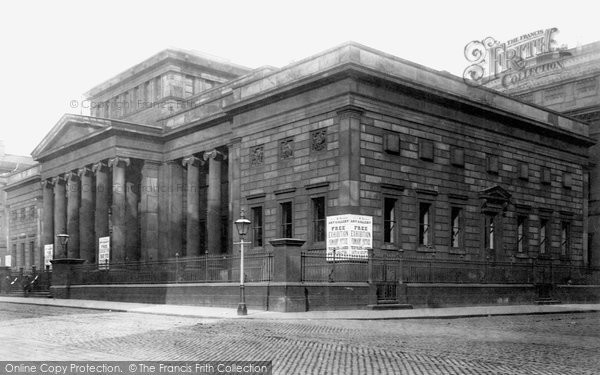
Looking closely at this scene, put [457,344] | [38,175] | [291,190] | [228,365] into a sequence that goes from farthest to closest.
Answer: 1. [38,175]
2. [291,190]
3. [457,344]
4. [228,365]

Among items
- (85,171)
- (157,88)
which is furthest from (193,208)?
(157,88)

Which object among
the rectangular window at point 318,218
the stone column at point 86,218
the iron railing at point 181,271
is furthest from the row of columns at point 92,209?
the rectangular window at point 318,218

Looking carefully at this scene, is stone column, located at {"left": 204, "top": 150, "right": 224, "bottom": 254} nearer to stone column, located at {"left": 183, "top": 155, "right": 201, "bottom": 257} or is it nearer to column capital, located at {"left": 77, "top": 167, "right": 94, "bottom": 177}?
stone column, located at {"left": 183, "top": 155, "right": 201, "bottom": 257}

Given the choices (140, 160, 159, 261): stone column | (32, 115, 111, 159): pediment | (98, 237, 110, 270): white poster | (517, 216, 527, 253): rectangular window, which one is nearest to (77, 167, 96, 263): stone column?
(98, 237, 110, 270): white poster

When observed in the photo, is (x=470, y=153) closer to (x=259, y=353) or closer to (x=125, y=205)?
(x=125, y=205)

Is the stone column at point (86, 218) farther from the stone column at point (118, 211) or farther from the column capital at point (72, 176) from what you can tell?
the stone column at point (118, 211)

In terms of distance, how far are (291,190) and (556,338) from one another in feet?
57.2

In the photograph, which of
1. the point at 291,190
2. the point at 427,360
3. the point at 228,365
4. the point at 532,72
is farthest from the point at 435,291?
the point at 532,72

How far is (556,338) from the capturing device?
15.7 metres

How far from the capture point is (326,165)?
98.7 feet

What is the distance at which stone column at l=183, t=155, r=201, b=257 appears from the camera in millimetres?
40719

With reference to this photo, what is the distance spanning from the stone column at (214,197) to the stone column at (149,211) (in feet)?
17.2

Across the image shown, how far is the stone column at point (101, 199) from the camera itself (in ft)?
142

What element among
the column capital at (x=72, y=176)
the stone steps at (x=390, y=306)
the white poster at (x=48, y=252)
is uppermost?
the column capital at (x=72, y=176)
